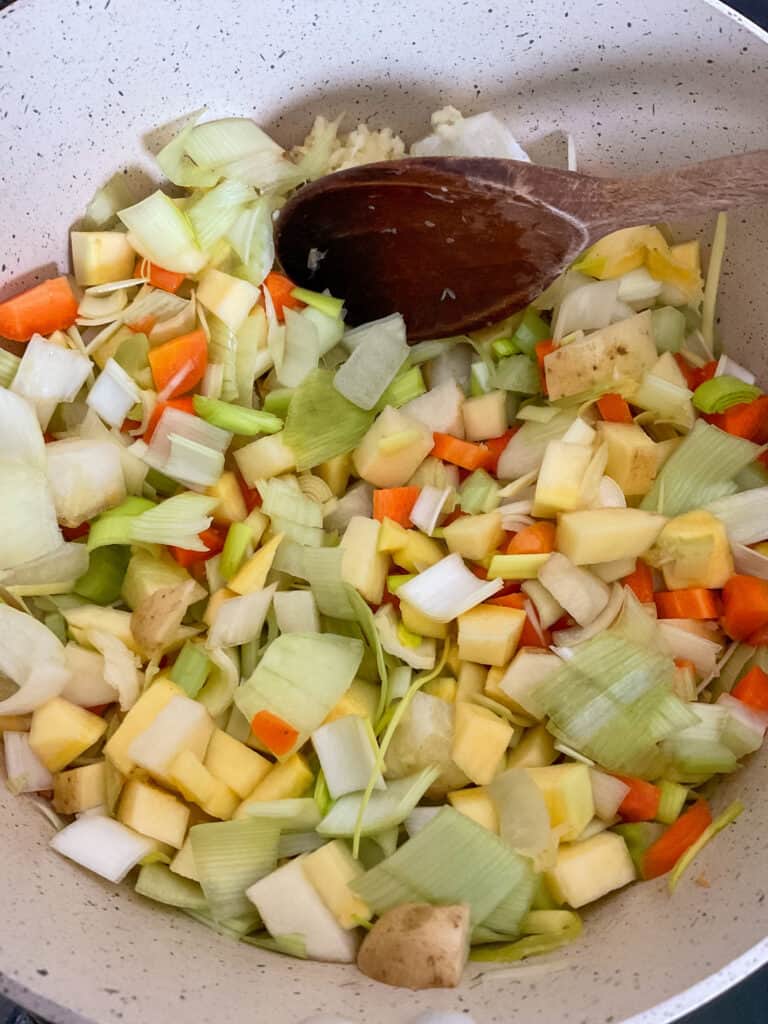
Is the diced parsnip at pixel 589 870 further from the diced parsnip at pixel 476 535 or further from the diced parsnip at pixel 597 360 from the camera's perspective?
the diced parsnip at pixel 597 360

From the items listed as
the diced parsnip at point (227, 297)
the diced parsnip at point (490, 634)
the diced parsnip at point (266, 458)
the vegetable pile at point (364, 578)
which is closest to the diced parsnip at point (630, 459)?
the vegetable pile at point (364, 578)

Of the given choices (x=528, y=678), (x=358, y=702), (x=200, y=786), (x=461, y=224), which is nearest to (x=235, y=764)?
(x=200, y=786)

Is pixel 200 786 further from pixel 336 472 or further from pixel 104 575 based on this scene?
pixel 336 472

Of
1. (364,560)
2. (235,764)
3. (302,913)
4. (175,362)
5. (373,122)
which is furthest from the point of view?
(373,122)

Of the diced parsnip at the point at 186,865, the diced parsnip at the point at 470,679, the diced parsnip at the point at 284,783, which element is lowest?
the diced parsnip at the point at 186,865

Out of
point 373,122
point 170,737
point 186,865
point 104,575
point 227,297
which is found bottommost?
point 186,865

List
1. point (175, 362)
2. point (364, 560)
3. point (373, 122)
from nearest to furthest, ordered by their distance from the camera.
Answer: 1. point (364, 560)
2. point (175, 362)
3. point (373, 122)
